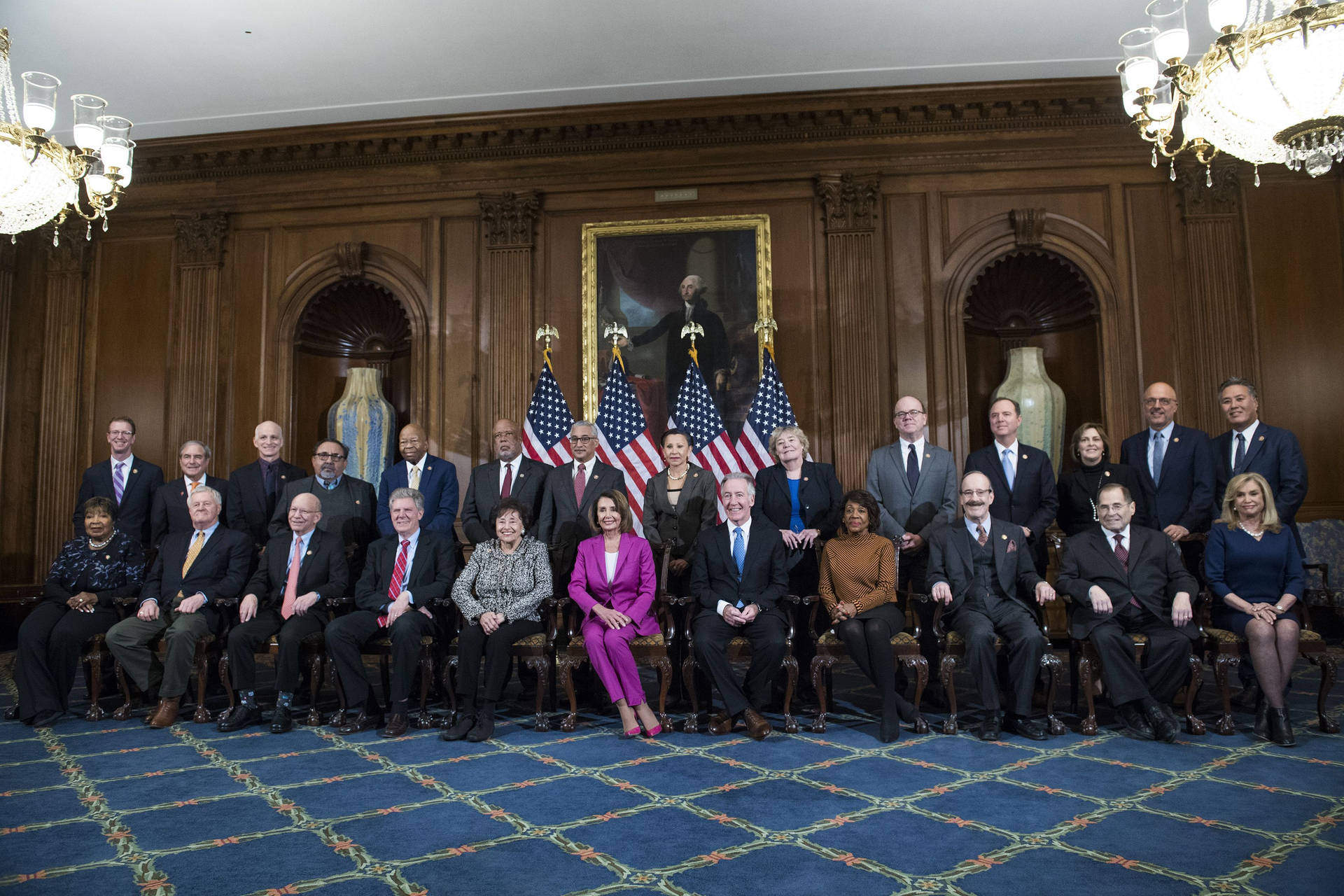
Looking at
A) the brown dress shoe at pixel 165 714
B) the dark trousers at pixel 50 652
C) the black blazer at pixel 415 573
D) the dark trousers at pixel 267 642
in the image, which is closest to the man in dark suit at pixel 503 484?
the black blazer at pixel 415 573

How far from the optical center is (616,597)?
17.0ft

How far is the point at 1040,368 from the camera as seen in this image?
8250 millimetres

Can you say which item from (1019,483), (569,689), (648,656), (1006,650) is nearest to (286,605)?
(569,689)

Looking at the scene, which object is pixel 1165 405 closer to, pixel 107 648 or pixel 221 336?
pixel 107 648

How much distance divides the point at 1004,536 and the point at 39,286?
29.7ft

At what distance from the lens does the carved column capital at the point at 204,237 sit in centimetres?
866

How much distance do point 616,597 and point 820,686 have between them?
123cm

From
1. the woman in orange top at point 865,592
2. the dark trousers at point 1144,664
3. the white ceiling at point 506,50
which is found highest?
the white ceiling at point 506,50

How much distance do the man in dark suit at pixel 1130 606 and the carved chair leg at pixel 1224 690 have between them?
0.16m

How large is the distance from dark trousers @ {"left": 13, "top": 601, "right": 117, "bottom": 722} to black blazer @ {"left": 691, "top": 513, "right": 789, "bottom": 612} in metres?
3.63

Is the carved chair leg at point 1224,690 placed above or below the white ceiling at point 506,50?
below

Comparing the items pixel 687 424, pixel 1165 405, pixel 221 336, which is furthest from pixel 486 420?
pixel 1165 405

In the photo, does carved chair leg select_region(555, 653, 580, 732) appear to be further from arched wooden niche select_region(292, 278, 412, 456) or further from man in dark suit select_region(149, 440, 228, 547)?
arched wooden niche select_region(292, 278, 412, 456)

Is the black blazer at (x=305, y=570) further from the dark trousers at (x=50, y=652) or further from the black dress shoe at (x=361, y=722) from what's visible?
the dark trousers at (x=50, y=652)
